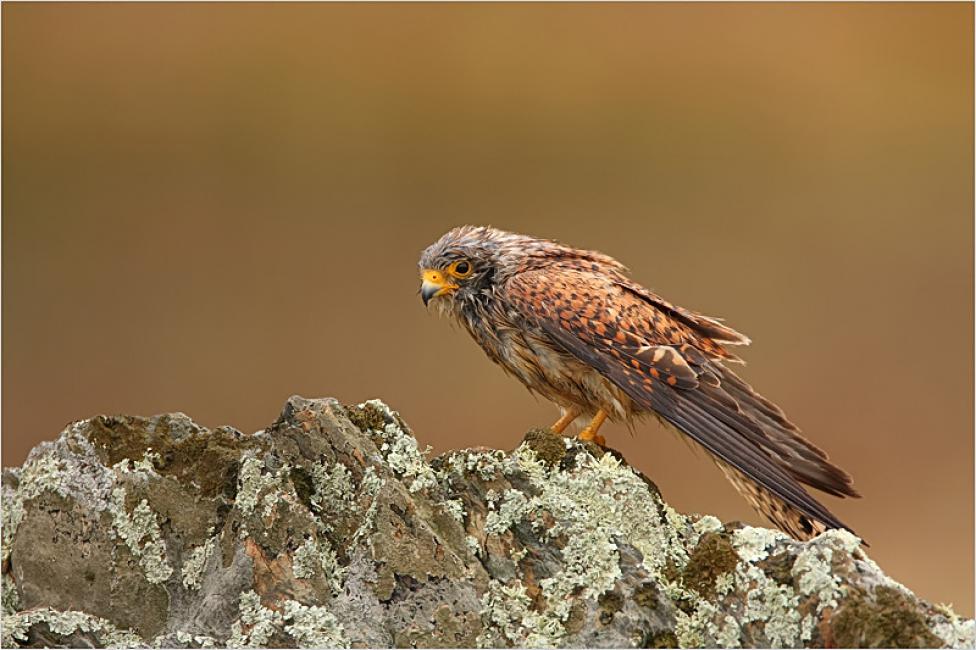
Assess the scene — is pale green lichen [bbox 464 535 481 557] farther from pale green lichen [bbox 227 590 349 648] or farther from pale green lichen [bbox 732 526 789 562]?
pale green lichen [bbox 732 526 789 562]

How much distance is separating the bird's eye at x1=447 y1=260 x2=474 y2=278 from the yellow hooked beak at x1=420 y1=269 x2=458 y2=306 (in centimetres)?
5

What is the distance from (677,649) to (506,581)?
0.57m

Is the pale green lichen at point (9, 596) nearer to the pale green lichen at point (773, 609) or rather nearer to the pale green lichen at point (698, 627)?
the pale green lichen at point (698, 627)

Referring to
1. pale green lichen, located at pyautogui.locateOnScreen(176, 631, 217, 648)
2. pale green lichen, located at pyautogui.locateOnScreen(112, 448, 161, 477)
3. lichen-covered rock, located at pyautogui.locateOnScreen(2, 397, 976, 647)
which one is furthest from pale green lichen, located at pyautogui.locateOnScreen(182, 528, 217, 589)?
pale green lichen, located at pyautogui.locateOnScreen(112, 448, 161, 477)

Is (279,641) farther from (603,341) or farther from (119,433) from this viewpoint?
(603,341)

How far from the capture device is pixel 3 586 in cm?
361

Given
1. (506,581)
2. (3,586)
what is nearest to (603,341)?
(506,581)

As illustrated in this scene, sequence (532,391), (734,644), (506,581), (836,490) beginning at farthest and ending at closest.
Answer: (532,391)
(836,490)
(506,581)
(734,644)

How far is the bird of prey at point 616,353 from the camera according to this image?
4.44 metres

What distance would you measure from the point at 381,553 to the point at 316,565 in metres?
0.21

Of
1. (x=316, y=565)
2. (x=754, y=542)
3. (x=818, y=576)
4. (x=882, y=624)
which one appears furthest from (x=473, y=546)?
(x=882, y=624)

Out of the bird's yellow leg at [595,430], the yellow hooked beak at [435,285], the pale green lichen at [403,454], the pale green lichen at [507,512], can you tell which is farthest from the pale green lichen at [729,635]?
the yellow hooked beak at [435,285]

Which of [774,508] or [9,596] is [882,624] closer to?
[774,508]

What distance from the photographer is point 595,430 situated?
16.1ft
